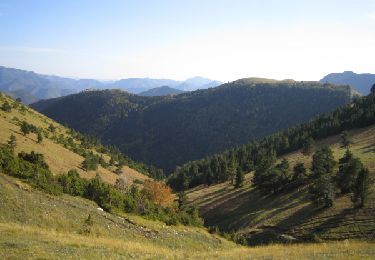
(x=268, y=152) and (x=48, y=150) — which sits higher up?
(x=48, y=150)

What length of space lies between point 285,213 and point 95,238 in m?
57.4

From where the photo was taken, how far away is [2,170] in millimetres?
36562

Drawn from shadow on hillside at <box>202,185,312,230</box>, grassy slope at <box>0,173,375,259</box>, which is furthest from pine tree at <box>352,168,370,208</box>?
grassy slope at <box>0,173,375,259</box>

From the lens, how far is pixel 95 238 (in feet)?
85.7

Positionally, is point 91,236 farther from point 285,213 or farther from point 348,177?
point 348,177

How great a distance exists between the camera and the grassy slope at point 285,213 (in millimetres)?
62875

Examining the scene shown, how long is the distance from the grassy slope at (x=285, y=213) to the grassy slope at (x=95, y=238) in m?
32.1

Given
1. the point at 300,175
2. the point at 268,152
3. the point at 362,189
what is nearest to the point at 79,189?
the point at 362,189

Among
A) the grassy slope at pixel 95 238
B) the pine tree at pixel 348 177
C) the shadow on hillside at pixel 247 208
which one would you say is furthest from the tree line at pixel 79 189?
the pine tree at pixel 348 177

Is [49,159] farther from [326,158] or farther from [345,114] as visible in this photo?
[345,114]

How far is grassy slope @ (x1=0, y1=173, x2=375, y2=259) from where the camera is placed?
19531mm

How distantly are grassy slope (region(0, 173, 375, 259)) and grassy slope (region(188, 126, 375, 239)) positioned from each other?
32.1 m

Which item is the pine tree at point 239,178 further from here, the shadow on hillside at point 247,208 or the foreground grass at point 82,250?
the foreground grass at point 82,250

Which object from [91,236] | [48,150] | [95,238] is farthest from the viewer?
[48,150]
